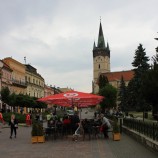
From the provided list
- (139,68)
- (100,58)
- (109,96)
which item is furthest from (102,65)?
(139,68)

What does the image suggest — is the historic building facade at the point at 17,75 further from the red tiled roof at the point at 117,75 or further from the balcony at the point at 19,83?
the red tiled roof at the point at 117,75

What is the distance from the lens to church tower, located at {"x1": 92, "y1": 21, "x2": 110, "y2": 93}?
177m

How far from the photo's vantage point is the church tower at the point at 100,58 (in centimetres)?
17662

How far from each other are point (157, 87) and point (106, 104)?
58642 mm

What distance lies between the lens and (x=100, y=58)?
179375 millimetres

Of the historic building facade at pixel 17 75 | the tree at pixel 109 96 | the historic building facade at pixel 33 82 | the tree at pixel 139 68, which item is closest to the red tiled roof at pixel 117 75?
the historic building facade at pixel 33 82

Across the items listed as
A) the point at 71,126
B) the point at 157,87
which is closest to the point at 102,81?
the point at 157,87

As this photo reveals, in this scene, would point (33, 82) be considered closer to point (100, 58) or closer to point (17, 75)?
point (17, 75)

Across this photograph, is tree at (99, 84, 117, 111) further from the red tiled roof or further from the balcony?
the red tiled roof

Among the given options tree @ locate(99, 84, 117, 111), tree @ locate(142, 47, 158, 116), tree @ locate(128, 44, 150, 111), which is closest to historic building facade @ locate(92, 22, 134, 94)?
tree @ locate(99, 84, 117, 111)

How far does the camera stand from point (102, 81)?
135125 mm

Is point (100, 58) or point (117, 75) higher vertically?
point (100, 58)

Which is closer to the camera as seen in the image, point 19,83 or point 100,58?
point 19,83

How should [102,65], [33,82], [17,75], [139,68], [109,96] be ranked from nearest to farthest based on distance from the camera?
[139,68]
[17,75]
[109,96]
[33,82]
[102,65]
